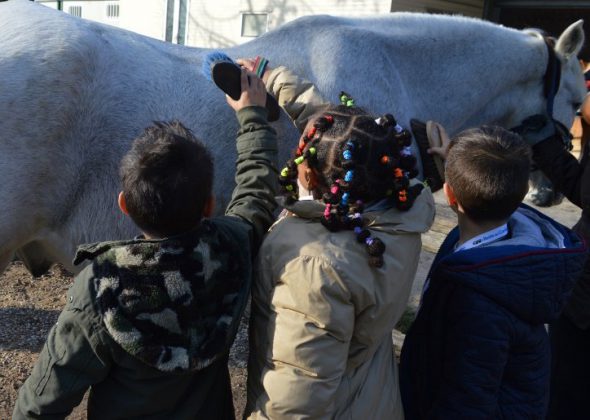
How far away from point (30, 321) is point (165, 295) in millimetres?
2908

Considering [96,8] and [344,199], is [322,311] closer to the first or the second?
[344,199]

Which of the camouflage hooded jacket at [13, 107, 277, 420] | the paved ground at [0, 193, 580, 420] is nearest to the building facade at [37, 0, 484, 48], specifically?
the paved ground at [0, 193, 580, 420]

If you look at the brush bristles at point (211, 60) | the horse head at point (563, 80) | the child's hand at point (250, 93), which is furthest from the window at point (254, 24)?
the child's hand at point (250, 93)

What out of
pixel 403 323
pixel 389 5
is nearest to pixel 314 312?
pixel 403 323

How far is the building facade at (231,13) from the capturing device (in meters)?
9.01

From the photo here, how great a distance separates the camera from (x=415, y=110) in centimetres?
290

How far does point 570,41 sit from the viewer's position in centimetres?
331

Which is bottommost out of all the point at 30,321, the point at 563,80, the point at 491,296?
the point at 30,321

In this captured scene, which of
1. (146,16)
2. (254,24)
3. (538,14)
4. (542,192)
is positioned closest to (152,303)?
(542,192)

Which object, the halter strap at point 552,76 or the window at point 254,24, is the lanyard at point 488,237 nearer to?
the halter strap at point 552,76

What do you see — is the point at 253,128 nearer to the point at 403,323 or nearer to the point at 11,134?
the point at 11,134

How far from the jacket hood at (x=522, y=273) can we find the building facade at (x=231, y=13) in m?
7.53

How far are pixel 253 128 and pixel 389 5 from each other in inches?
293

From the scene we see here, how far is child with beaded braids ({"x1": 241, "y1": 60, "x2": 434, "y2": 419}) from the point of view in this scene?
1.36 m
